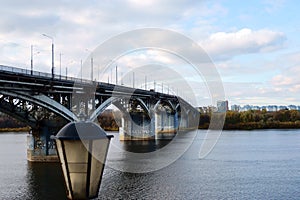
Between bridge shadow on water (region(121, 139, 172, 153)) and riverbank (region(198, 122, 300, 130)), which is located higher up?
riverbank (region(198, 122, 300, 130))

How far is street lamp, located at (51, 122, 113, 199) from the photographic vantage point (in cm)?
468

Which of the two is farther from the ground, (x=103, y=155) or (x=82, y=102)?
(x=82, y=102)

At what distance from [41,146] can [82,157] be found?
3754cm

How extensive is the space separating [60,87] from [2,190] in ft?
42.8

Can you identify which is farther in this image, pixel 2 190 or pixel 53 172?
pixel 53 172

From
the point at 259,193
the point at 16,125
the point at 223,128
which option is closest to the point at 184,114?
the point at 223,128

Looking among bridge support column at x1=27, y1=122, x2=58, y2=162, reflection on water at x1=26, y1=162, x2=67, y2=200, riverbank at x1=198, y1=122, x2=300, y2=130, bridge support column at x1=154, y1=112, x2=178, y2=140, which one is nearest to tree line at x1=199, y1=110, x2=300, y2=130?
riverbank at x1=198, y1=122, x2=300, y2=130

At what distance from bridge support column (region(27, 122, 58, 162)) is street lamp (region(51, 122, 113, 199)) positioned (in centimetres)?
3584

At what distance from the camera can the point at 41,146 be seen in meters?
40.5

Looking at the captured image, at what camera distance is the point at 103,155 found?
483 centimetres

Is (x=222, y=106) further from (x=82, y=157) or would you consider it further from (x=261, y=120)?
(x=82, y=157)

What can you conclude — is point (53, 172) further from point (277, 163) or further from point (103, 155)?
point (103, 155)

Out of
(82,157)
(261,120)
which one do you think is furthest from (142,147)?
(261,120)

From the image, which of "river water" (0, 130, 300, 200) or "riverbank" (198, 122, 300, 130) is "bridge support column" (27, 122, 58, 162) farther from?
"riverbank" (198, 122, 300, 130)
